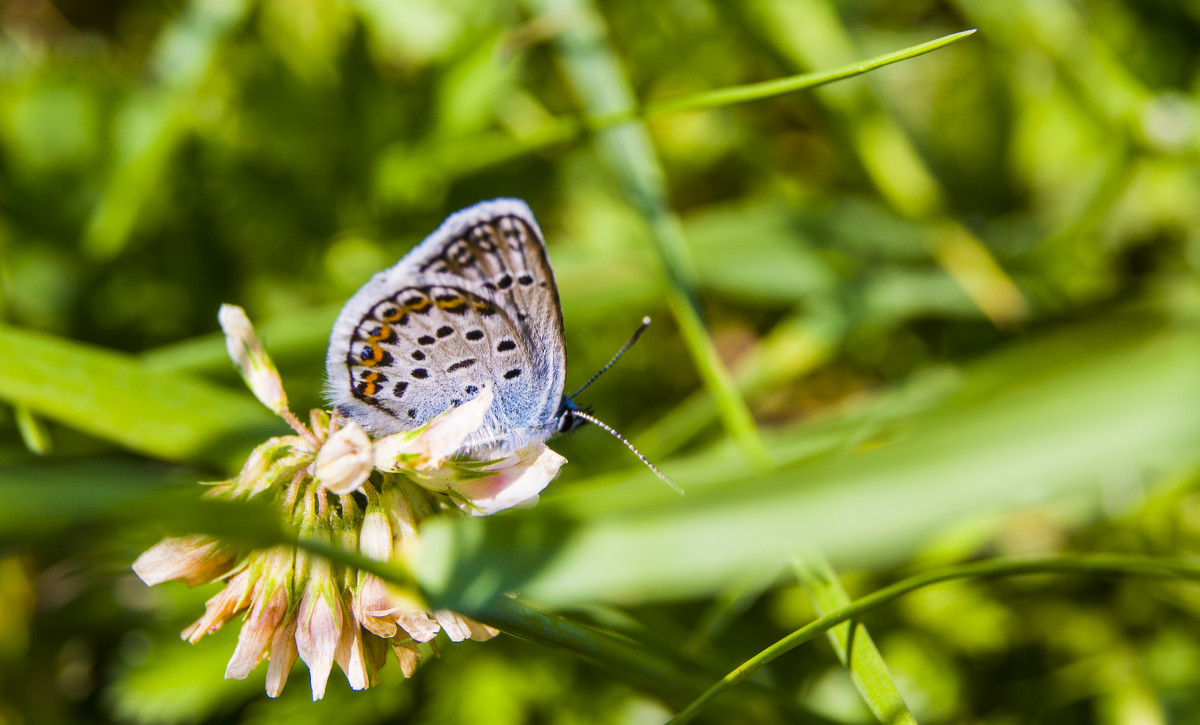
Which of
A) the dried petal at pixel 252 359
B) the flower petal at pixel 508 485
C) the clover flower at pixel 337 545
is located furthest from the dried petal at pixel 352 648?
the dried petal at pixel 252 359

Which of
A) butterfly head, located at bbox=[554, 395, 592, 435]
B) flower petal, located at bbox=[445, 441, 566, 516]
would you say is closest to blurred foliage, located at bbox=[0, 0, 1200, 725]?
butterfly head, located at bbox=[554, 395, 592, 435]

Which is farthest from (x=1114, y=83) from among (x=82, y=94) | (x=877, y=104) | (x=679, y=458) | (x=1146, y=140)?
(x=82, y=94)

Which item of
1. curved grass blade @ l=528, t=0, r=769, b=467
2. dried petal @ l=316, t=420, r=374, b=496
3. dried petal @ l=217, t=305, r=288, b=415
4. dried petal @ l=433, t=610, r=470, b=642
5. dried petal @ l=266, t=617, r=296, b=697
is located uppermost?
curved grass blade @ l=528, t=0, r=769, b=467

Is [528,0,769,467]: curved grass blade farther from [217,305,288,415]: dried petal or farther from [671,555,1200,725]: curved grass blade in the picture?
[217,305,288,415]: dried petal

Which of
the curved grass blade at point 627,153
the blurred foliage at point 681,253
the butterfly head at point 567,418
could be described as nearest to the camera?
the butterfly head at point 567,418

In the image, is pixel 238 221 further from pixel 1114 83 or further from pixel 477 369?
pixel 1114 83

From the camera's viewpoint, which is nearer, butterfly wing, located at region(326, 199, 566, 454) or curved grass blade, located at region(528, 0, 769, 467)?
butterfly wing, located at region(326, 199, 566, 454)

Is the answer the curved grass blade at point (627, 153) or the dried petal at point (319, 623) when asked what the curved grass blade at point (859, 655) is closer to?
the curved grass blade at point (627, 153)
